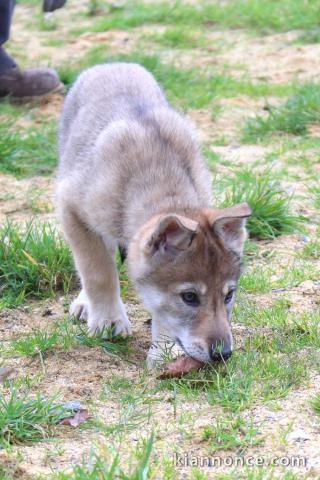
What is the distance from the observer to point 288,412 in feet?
11.7

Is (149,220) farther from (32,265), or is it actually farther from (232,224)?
(32,265)

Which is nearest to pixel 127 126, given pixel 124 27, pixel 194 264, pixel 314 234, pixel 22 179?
pixel 194 264

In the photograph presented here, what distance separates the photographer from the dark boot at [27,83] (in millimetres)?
8156

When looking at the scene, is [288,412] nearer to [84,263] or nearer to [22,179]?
[84,263]

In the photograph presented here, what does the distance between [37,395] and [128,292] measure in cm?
169

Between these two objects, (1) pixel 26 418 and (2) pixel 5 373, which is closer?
(1) pixel 26 418

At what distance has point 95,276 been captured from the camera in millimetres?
4785

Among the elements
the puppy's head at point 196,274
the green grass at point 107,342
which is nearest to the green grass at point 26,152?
the green grass at point 107,342

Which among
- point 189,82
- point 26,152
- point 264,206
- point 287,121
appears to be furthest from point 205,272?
point 189,82

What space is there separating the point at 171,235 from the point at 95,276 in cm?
88

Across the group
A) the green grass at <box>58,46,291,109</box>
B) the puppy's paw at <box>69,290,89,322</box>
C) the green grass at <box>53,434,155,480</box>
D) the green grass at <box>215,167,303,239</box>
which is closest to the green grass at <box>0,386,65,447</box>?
the green grass at <box>53,434,155,480</box>

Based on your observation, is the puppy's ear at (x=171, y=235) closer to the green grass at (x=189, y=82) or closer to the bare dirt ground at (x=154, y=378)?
the bare dirt ground at (x=154, y=378)

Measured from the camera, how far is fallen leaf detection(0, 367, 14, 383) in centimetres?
400

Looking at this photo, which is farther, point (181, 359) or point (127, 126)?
point (127, 126)
